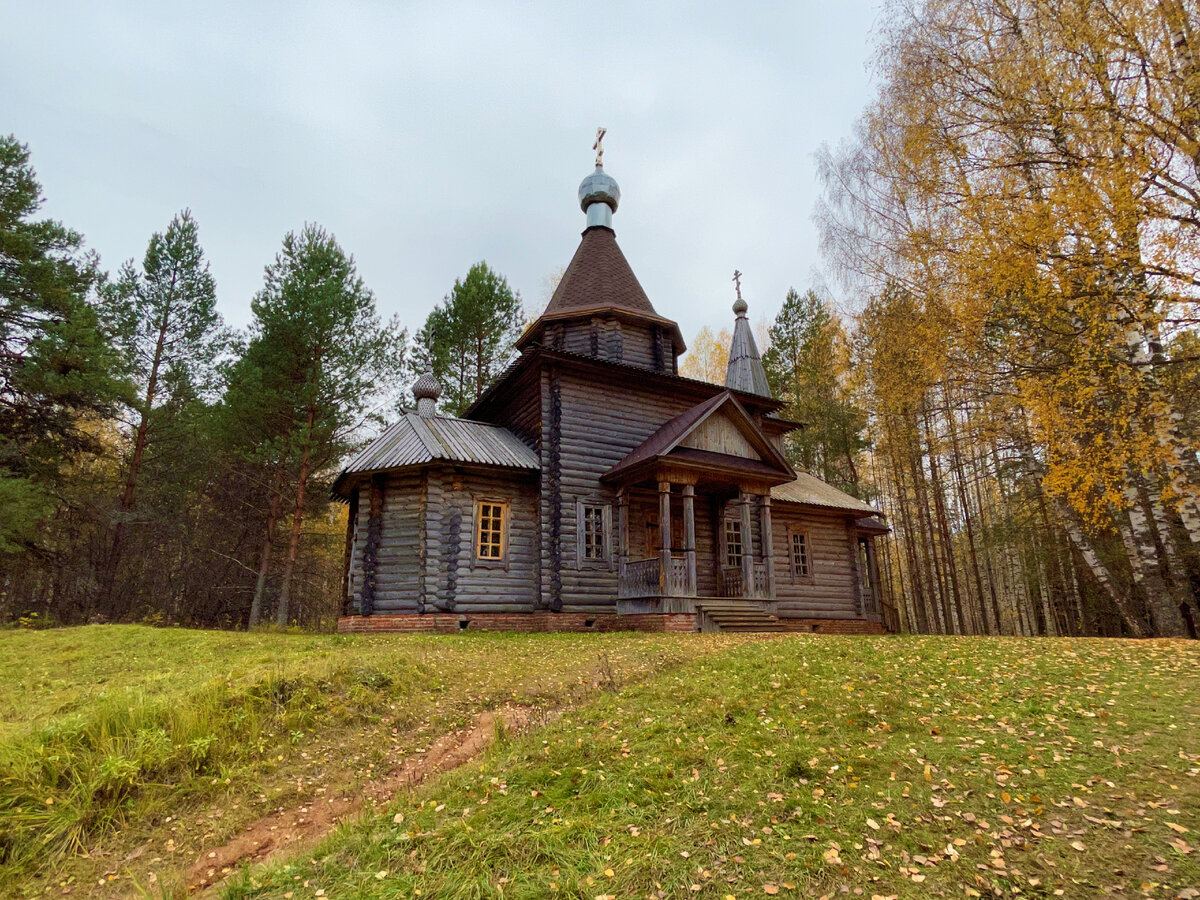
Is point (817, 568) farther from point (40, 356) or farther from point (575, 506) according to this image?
point (40, 356)

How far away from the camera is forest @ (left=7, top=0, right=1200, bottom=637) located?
8.98 m

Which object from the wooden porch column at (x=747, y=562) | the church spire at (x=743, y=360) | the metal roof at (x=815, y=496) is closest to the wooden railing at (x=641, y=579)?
the wooden porch column at (x=747, y=562)

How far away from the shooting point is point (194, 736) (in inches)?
225

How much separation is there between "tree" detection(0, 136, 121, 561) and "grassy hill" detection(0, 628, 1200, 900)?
1247 cm

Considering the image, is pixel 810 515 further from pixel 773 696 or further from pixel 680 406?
pixel 773 696

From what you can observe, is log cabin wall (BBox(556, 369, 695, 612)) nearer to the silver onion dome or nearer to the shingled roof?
the shingled roof

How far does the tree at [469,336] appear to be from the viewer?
2619cm

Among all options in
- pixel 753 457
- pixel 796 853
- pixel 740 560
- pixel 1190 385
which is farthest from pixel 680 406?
pixel 796 853

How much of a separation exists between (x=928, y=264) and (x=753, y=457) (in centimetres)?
610

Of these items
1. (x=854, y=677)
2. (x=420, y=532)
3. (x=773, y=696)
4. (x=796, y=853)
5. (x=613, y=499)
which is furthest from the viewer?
(x=613, y=499)

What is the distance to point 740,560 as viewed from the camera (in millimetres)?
17453

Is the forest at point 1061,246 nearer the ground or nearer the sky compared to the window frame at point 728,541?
nearer the sky

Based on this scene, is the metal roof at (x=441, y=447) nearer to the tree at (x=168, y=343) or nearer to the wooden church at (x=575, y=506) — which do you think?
the wooden church at (x=575, y=506)

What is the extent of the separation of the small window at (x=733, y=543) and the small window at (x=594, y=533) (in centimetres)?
363
